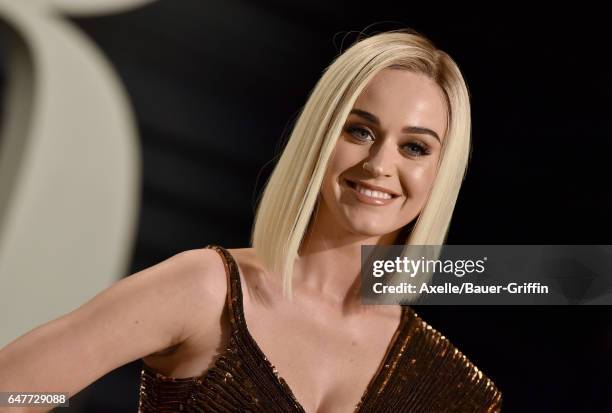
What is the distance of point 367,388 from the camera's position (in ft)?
4.06

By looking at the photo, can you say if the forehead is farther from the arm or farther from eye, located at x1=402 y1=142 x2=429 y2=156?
the arm

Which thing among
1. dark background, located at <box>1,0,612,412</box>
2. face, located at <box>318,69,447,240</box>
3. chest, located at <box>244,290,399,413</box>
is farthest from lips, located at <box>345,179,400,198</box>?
dark background, located at <box>1,0,612,412</box>

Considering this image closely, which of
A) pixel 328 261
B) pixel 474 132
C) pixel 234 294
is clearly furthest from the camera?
pixel 474 132

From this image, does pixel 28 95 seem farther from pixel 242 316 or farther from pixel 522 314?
pixel 522 314

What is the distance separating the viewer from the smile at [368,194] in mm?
1191

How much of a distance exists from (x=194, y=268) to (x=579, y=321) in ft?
3.07

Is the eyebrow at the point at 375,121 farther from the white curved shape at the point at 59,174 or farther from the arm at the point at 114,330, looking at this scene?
the white curved shape at the point at 59,174

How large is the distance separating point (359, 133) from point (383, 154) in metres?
0.05

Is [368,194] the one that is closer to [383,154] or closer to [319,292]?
[383,154]

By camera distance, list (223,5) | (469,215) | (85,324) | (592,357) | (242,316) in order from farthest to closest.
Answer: (223,5) < (469,215) < (592,357) < (242,316) < (85,324)

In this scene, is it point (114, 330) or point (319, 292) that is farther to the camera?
point (319, 292)

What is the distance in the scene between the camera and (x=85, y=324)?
1043 mm

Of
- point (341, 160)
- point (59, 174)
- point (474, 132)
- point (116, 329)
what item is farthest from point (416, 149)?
point (59, 174)

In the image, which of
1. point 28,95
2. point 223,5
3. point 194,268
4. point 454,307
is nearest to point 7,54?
point 28,95
